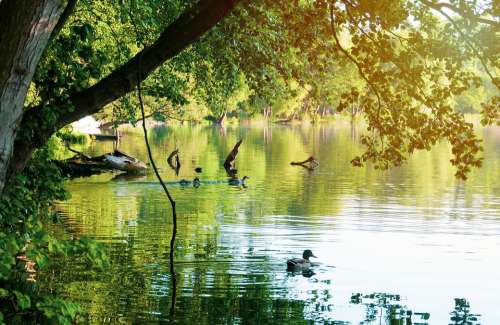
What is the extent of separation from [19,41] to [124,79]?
10.5ft

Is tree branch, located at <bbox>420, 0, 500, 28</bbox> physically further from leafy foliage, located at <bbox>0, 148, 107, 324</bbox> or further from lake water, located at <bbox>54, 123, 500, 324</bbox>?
lake water, located at <bbox>54, 123, 500, 324</bbox>

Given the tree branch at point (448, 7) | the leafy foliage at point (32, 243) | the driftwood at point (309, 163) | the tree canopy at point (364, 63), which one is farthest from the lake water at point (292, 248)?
the tree branch at point (448, 7)

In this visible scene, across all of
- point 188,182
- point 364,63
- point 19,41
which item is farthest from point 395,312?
point 188,182

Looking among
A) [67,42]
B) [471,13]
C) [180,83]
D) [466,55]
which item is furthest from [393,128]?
[180,83]

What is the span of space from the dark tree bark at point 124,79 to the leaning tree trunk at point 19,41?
251cm

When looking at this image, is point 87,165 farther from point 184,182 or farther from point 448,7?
point 448,7

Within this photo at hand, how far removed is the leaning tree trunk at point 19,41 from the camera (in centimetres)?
698

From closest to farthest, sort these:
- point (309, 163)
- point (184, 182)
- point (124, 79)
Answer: point (124, 79)
point (184, 182)
point (309, 163)

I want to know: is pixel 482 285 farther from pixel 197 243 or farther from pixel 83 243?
pixel 83 243

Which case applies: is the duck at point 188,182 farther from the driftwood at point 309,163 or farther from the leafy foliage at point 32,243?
the leafy foliage at point 32,243

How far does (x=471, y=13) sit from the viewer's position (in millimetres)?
9953

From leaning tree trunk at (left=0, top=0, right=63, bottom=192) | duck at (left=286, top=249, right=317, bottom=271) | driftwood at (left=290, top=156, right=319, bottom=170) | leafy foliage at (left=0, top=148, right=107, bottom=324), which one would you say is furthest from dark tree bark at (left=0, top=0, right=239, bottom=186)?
A: driftwood at (left=290, top=156, right=319, bottom=170)

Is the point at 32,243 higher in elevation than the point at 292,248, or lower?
higher

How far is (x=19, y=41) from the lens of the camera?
23.0 ft
